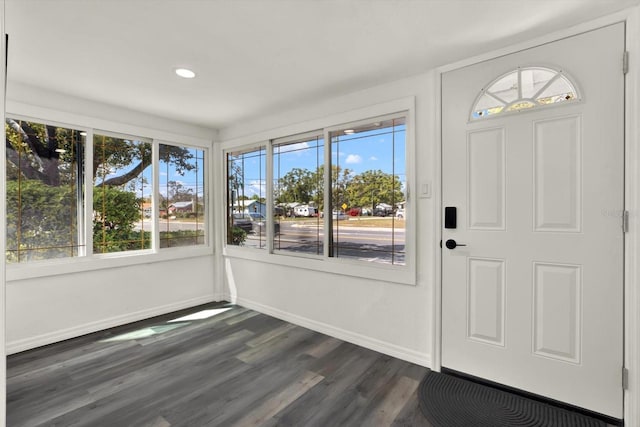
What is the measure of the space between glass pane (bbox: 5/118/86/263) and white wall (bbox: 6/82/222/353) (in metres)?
0.13

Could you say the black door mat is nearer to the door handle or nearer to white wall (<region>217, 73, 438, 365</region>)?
white wall (<region>217, 73, 438, 365</region>)

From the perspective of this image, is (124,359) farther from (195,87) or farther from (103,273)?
(195,87)

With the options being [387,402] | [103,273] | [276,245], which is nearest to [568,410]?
[387,402]

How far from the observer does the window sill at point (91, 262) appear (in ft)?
9.22

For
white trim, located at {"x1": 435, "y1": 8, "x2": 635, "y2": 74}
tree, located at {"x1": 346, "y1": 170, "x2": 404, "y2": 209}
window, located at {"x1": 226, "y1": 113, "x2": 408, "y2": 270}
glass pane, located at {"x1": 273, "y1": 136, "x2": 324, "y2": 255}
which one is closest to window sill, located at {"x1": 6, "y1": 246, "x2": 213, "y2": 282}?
window, located at {"x1": 226, "y1": 113, "x2": 408, "y2": 270}

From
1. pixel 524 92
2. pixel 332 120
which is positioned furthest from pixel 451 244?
pixel 332 120

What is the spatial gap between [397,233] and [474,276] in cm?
70

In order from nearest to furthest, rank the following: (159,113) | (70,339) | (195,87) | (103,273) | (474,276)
Answer: (474,276), (195,87), (70,339), (103,273), (159,113)

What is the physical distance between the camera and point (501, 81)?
2.21 metres

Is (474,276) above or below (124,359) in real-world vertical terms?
above

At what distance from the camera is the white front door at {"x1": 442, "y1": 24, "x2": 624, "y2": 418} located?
186 centimetres

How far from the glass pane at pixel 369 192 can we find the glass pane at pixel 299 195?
203mm

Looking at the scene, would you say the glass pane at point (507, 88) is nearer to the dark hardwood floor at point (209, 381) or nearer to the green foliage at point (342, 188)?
the green foliage at point (342, 188)

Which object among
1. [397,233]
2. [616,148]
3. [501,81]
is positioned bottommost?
[397,233]
